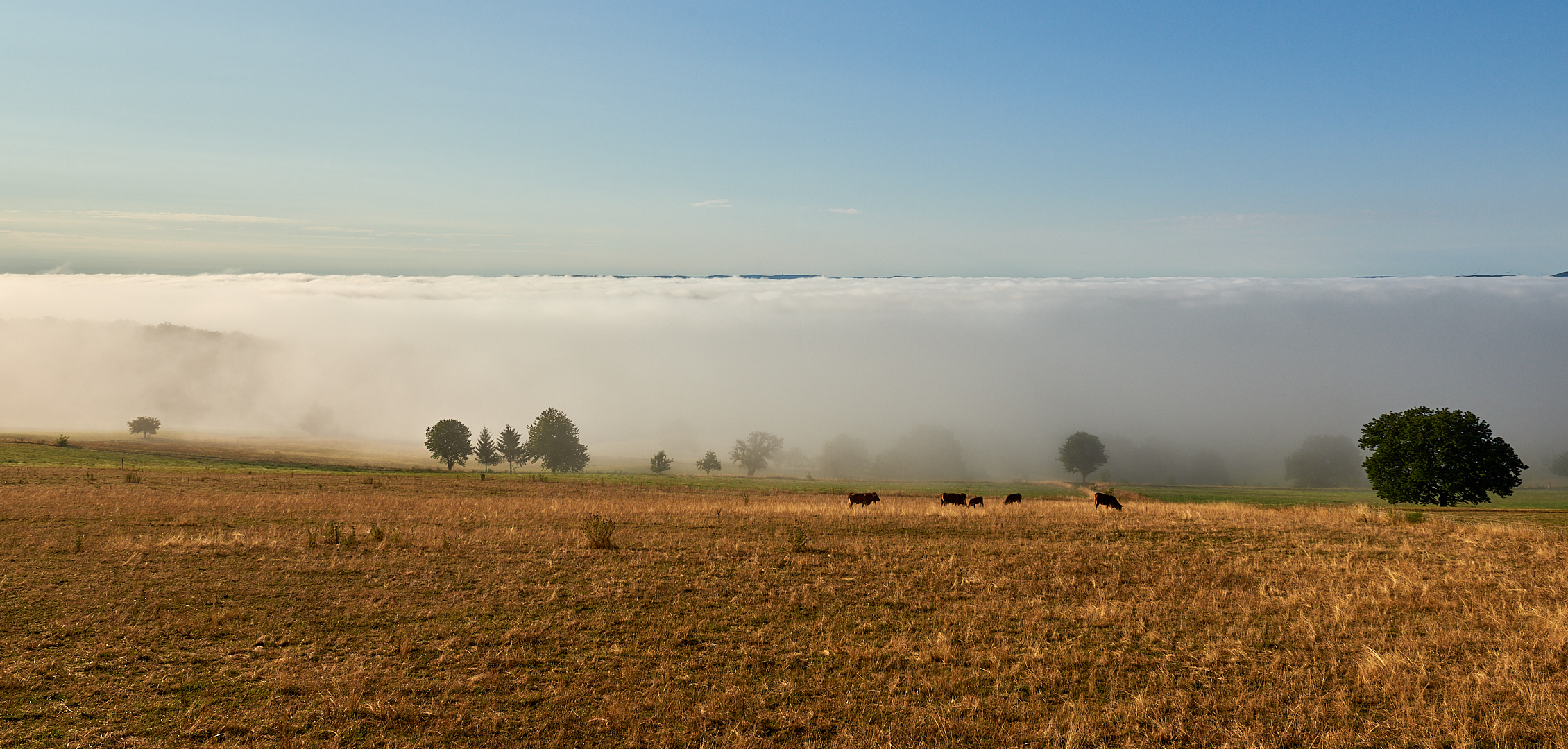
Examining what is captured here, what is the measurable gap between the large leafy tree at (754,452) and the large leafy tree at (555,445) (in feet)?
130

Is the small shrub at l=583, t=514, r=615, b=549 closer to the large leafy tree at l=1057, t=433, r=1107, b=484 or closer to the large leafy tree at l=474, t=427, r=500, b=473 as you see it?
Result: the large leafy tree at l=474, t=427, r=500, b=473

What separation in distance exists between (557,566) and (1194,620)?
48.9 ft

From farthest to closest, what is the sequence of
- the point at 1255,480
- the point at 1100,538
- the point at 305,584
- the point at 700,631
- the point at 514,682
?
the point at 1255,480 < the point at 1100,538 < the point at 305,584 < the point at 700,631 < the point at 514,682

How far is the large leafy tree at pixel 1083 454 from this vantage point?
15238 centimetres

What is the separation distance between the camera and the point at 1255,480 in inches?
7466

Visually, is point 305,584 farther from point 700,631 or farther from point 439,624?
point 700,631

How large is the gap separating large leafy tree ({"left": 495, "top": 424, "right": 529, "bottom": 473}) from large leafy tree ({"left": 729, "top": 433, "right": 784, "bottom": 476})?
156 feet

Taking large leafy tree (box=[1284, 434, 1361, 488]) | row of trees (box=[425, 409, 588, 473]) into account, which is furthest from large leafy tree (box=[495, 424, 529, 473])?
large leafy tree (box=[1284, 434, 1361, 488])

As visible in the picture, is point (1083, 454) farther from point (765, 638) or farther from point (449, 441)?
point (765, 638)

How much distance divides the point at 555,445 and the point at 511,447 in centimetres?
779

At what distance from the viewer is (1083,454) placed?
152500mm

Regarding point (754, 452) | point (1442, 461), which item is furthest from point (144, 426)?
point (1442, 461)

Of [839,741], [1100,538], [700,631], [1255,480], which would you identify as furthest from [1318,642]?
[1255,480]

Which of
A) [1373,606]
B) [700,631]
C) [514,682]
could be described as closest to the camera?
[514,682]
